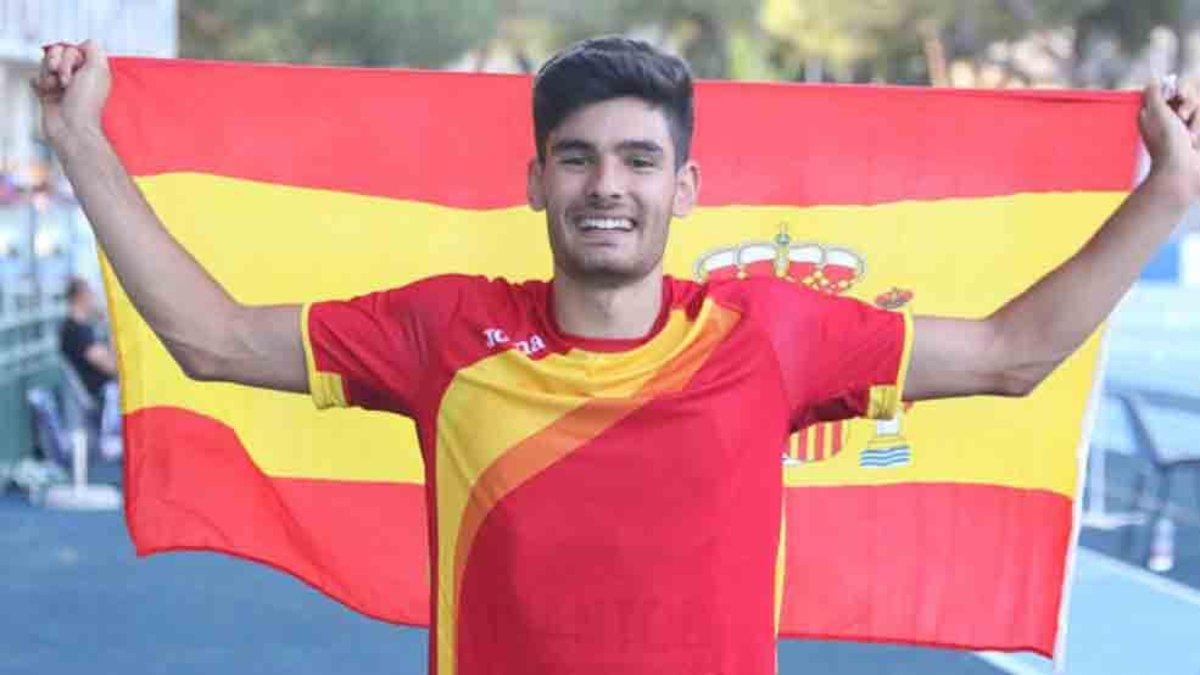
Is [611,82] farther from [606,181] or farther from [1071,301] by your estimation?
[1071,301]

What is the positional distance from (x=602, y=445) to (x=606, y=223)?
338mm

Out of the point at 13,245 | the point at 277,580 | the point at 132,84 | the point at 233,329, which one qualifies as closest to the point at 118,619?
the point at 277,580

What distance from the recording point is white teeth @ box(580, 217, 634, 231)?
3828mm

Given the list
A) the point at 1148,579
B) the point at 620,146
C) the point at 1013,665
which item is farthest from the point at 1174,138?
the point at 1148,579

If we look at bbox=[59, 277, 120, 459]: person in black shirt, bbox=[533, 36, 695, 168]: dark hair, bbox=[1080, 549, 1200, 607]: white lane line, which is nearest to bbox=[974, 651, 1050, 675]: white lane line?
bbox=[1080, 549, 1200, 607]: white lane line

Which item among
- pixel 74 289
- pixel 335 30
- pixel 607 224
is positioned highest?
pixel 335 30

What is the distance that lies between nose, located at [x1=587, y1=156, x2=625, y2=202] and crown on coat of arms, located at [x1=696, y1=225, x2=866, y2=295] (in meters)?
2.27

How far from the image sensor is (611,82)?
3.88 meters

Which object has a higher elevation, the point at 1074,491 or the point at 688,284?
the point at 688,284

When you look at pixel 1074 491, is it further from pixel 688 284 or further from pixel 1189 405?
pixel 1189 405

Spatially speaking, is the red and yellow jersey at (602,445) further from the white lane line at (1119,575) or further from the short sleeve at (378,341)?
the white lane line at (1119,575)

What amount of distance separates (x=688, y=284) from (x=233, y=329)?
0.74 m

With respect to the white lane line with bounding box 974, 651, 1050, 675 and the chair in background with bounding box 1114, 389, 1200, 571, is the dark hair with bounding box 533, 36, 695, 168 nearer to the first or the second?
the white lane line with bounding box 974, 651, 1050, 675

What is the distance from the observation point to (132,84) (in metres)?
6.00
